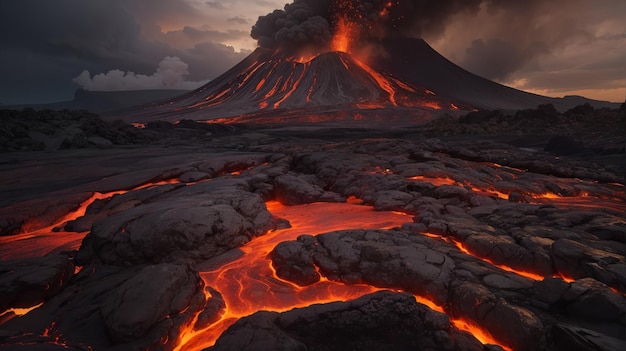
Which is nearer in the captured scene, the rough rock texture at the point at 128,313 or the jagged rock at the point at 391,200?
the rough rock texture at the point at 128,313

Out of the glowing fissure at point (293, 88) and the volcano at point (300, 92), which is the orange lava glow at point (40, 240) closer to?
the volcano at point (300, 92)

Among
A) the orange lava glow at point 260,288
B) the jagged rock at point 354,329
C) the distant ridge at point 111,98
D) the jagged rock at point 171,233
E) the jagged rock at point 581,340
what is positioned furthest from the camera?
the distant ridge at point 111,98

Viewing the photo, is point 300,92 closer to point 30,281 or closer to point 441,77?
point 441,77

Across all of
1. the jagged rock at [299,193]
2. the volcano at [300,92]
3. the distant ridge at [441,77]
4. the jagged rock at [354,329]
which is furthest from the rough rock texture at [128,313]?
the distant ridge at [441,77]

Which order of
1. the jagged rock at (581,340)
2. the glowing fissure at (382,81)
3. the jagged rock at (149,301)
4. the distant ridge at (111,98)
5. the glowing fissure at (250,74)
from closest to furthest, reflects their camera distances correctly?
the jagged rock at (581,340) < the jagged rock at (149,301) < the glowing fissure at (382,81) < the glowing fissure at (250,74) < the distant ridge at (111,98)

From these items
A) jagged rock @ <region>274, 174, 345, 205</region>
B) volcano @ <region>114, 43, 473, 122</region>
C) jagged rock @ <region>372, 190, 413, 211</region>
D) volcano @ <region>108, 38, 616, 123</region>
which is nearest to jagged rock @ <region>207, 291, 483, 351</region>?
jagged rock @ <region>372, 190, 413, 211</region>

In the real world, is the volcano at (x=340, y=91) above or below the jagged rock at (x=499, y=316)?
above

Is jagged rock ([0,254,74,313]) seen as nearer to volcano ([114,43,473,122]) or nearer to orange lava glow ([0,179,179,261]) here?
orange lava glow ([0,179,179,261])
